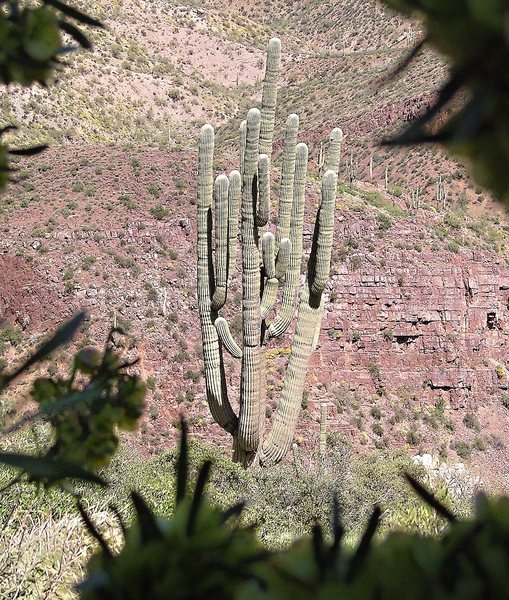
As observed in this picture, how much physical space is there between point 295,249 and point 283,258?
0.29m

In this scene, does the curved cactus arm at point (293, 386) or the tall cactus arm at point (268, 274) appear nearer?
the tall cactus arm at point (268, 274)

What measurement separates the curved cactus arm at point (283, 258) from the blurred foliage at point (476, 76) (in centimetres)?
1028

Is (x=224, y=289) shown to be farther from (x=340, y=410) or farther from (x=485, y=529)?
(x=485, y=529)

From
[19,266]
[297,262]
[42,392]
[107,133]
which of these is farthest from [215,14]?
[42,392]

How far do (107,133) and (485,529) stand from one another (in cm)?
4319

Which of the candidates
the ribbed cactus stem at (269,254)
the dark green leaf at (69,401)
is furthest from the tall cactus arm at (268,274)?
the dark green leaf at (69,401)

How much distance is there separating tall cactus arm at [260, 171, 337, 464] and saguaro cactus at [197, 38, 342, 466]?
0.01m

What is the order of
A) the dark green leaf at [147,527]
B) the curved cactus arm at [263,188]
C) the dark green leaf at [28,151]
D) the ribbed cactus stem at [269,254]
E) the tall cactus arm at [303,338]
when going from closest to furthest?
the dark green leaf at [147,527] < the dark green leaf at [28,151] < the curved cactus arm at [263,188] < the ribbed cactus stem at [269,254] < the tall cactus arm at [303,338]

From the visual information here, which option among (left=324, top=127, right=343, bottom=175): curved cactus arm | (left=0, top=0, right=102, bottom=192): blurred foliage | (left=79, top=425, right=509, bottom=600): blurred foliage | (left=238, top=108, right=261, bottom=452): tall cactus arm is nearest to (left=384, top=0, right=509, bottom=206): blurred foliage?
(left=79, top=425, right=509, bottom=600): blurred foliage

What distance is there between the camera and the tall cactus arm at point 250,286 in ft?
34.7

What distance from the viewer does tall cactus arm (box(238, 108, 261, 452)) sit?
10570 mm

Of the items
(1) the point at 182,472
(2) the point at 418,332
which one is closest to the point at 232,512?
(1) the point at 182,472

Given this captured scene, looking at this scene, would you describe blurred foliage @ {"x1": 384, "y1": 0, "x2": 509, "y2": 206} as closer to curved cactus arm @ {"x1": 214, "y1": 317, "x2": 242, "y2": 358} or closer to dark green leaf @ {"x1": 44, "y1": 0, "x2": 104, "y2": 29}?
dark green leaf @ {"x1": 44, "y1": 0, "x2": 104, "y2": 29}

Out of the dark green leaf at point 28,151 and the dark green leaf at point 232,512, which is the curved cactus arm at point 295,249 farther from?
the dark green leaf at point 232,512
